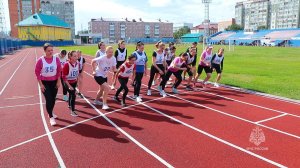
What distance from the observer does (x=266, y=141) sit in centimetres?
527

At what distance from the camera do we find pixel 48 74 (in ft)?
19.6

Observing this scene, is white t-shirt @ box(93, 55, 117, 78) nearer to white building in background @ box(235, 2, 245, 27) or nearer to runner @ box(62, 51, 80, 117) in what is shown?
runner @ box(62, 51, 80, 117)

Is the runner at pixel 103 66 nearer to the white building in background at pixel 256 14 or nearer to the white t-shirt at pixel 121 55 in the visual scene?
the white t-shirt at pixel 121 55

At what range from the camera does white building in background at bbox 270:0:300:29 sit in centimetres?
9762

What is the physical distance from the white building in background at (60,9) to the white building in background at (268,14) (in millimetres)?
82376

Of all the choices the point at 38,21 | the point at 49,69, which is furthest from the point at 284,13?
the point at 49,69

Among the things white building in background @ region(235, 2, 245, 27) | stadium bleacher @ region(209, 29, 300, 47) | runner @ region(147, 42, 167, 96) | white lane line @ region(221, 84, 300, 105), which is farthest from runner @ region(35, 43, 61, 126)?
white building in background @ region(235, 2, 245, 27)

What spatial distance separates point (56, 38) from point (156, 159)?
85.9 m

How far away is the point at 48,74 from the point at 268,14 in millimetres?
124661

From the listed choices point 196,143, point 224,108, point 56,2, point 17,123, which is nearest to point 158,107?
point 224,108

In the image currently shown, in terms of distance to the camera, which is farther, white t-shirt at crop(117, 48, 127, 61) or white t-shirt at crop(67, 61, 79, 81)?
white t-shirt at crop(117, 48, 127, 61)

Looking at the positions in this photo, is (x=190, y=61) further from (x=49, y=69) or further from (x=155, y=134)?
(x=49, y=69)

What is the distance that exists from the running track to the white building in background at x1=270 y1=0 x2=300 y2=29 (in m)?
106

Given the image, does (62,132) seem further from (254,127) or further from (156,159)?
(254,127)
